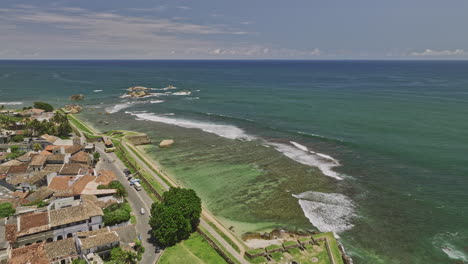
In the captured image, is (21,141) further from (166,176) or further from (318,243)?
(318,243)

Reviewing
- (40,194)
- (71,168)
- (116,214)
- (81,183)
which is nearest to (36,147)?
(71,168)

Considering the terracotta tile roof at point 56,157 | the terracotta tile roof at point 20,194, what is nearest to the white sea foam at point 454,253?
the terracotta tile roof at point 20,194

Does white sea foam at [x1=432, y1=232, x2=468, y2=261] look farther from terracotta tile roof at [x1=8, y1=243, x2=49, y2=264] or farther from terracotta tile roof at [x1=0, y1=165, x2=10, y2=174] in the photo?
terracotta tile roof at [x1=0, y1=165, x2=10, y2=174]

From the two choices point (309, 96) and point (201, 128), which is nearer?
point (201, 128)

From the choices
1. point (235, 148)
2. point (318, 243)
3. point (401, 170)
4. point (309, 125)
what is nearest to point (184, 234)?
point (318, 243)

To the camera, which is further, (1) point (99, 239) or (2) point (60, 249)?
(1) point (99, 239)

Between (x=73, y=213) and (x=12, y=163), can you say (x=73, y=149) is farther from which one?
(x=73, y=213)
